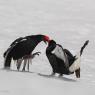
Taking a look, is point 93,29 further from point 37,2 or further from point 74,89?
point 74,89

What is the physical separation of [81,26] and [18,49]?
1352 centimetres

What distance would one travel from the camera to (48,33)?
19.3 m

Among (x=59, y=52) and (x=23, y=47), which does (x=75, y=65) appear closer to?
(x=59, y=52)

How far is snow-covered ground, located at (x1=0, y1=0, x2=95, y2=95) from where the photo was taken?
6.66 metres

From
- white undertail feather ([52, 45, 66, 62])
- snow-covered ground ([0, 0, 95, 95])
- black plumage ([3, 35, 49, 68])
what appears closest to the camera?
snow-covered ground ([0, 0, 95, 95])

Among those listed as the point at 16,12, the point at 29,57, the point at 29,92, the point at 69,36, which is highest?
the point at 16,12

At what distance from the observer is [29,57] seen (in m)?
8.13

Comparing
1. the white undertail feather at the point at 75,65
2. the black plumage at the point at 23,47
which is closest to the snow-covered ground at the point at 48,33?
the white undertail feather at the point at 75,65

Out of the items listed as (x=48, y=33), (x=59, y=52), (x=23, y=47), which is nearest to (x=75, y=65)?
(x=59, y=52)

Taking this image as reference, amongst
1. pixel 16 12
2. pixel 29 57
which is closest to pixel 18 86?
pixel 29 57

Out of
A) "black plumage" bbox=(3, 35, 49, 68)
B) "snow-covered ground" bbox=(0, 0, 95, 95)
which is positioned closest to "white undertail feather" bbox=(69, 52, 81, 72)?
"snow-covered ground" bbox=(0, 0, 95, 95)

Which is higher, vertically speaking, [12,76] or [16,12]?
[16,12]

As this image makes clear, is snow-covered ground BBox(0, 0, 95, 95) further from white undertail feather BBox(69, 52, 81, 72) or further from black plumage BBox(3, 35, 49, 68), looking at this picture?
black plumage BBox(3, 35, 49, 68)

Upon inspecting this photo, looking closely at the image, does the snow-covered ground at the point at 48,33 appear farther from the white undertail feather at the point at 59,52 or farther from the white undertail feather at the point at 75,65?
the white undertail feather at the point at 59,52
